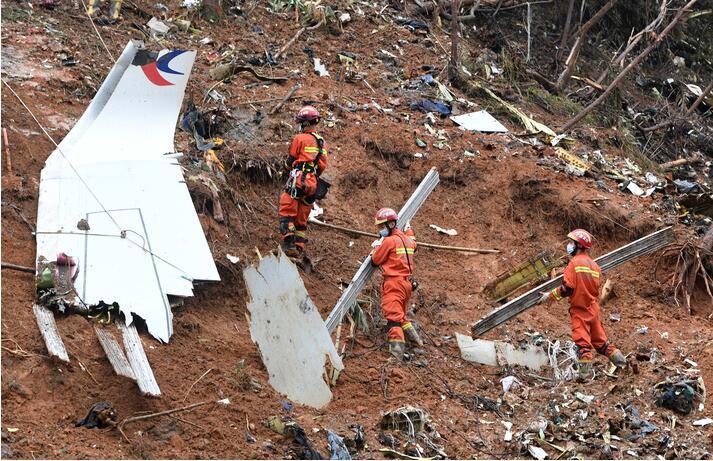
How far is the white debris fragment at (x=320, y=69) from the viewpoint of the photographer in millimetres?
14164

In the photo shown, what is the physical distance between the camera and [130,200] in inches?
372

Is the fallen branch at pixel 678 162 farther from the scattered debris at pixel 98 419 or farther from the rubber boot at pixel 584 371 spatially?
the scattered debris at pixel 98 419

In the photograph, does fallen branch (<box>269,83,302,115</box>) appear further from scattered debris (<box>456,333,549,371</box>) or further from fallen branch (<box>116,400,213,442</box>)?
fallen branch (<box>116,400,213,442</box>)

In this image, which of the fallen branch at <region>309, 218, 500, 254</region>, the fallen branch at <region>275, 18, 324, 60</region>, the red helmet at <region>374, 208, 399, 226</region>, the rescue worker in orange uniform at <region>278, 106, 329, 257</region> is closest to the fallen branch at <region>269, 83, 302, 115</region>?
the fallen branch at <region>275, 18, 324, 60</region>

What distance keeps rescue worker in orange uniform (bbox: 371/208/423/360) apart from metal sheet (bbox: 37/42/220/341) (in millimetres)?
1732

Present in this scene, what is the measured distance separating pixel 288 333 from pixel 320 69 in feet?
20.4

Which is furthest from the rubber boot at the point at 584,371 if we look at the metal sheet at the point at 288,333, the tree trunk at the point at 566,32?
the tree trunk at the point at 566,32

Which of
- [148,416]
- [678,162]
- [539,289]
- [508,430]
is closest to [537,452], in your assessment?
[508,430]

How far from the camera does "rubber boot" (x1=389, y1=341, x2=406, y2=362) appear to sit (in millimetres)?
9586

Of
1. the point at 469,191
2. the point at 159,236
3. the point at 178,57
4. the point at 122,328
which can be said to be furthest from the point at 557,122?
the point at 122,328

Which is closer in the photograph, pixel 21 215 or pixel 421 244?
pixel 21 215

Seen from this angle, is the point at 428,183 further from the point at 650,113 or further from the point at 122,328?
the point at 650,113

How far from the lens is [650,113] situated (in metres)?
17.5

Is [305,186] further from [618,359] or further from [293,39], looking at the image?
[293,39]
